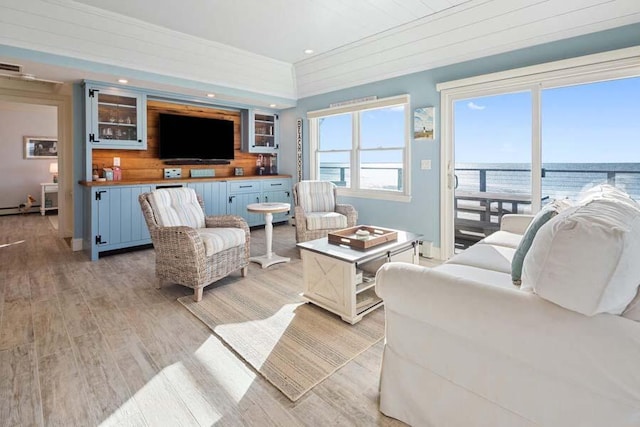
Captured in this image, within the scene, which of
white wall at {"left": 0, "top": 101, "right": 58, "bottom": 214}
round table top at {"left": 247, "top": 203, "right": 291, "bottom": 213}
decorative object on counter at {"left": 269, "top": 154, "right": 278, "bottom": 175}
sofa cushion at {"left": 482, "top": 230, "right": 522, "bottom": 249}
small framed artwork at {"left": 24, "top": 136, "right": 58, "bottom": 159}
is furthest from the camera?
small framed artwork at {"left": 24, "top": 136, "right": 58, "bottom": 159}

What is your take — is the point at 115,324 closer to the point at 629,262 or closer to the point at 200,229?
the point at 200,229

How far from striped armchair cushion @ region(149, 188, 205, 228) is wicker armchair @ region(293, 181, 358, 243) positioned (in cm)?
122

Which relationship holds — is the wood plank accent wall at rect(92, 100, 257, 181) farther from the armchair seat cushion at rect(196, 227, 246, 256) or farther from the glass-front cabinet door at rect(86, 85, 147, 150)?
the armchair seat cushion at rect(196, 227, 246, 256)

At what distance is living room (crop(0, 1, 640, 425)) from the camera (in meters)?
1.81

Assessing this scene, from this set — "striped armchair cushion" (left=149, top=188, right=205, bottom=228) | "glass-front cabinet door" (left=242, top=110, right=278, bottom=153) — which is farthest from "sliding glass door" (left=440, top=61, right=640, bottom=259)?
"glass-front cabinet door" (left=242, top=110, right=278, bottom=153)

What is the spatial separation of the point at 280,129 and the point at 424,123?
3.09m

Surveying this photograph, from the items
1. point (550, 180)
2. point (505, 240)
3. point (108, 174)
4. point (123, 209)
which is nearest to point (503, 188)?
point (550, 180)

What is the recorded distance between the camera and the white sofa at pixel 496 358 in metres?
1.06

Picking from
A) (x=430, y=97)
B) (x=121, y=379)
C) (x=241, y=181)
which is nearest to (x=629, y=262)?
(x=121, y=379)

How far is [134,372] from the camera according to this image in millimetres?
1979

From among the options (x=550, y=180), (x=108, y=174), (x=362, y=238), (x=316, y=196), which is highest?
(x=108, y=174)

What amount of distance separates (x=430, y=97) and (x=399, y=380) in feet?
11.8

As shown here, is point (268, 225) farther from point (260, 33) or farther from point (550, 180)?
point (550, 180)

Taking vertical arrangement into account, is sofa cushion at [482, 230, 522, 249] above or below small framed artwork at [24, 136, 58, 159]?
below
